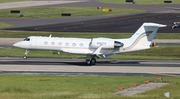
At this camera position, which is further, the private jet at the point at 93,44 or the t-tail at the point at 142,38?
the t-tail at the point at 142,38

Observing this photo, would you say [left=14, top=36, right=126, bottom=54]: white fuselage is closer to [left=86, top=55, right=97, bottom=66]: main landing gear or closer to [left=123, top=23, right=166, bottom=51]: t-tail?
[left=86, top=55, right=97, bottom=66]: main landing gear

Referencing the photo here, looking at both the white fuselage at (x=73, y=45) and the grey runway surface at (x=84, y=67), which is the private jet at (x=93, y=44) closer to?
the white fuselage at (x=73, y=45)

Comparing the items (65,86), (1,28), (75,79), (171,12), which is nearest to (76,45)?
(75,79)

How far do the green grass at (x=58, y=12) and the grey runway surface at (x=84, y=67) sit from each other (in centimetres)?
5580

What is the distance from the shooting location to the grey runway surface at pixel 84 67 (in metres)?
52.1

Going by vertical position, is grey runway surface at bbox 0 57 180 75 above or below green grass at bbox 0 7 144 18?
above

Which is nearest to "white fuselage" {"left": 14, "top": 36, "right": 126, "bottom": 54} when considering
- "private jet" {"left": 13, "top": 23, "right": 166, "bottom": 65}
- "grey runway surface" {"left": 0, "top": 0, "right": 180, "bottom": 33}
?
"private jet" {"left": 13, "top": 23, "right": 166, "bottom": 65}

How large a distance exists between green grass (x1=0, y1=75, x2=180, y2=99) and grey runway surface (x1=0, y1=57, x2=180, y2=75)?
4122 mm

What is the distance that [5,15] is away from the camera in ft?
386

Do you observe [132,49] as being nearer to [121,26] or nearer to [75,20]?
[121,26]

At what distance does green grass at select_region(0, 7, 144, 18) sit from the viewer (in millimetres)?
118125

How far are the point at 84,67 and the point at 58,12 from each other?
68.7 meters

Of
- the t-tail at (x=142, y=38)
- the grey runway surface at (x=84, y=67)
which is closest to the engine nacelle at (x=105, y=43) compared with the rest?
the t-tail at (x=142, y=38)

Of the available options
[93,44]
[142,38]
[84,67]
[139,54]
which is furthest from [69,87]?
[139,54]
